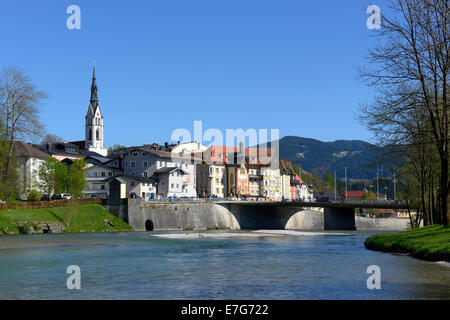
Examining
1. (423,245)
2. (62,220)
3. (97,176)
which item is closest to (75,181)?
(62,220)

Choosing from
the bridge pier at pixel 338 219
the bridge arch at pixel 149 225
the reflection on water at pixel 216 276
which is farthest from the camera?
the bridge pier at pixel 338 219

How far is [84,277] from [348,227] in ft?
387

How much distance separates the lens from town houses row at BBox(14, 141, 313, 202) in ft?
442

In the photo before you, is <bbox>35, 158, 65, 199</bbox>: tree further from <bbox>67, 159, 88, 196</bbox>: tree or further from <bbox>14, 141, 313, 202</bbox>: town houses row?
<bbox>14, 141, 313, 202</bbox>: town houses row

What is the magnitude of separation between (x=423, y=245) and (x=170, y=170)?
330ft

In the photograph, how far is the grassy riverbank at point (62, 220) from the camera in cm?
8243

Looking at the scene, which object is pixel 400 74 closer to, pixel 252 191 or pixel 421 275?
pixel 421 275

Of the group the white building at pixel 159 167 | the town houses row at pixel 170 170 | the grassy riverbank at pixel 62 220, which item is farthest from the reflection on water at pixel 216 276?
the white building at pixel 159 167

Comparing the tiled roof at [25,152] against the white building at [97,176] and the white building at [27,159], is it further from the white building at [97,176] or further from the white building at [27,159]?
the white building at [97,176]

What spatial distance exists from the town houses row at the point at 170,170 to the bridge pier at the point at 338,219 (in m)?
23.0

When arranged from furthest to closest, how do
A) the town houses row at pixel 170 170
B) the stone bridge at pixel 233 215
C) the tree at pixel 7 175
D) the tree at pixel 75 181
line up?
the town houses row at pixel 170 170
the tree at pixel 75 181
the stone bridge at pixel 233 215
the tree at pixel 7 175

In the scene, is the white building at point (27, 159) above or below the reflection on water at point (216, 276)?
above

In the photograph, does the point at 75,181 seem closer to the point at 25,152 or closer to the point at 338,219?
the point at 25,152
